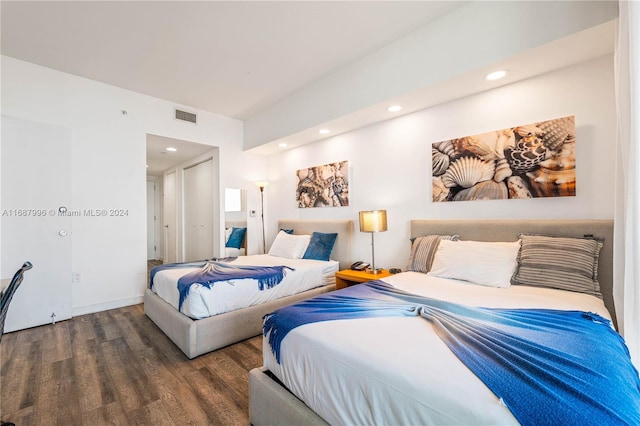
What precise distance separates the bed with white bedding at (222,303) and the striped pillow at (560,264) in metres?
2.05

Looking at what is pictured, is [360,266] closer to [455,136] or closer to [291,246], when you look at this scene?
[291,246]

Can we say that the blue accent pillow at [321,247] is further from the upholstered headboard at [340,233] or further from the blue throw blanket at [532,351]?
the blue throw blanket at [532,351]

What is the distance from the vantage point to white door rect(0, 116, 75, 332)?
296cm

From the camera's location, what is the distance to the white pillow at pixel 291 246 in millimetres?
3971

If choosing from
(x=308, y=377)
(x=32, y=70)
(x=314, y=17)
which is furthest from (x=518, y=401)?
(x=32, y=70)

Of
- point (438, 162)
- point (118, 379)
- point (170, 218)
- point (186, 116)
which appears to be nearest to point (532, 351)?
point (438, 162)

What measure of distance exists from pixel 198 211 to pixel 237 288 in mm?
3326

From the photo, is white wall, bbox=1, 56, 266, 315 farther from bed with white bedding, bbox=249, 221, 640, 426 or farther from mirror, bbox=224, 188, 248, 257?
bed with white bedding, bbox=249, 221, 640, 426

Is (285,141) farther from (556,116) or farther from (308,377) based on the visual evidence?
(308,377)

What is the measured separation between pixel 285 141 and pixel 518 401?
160 inches

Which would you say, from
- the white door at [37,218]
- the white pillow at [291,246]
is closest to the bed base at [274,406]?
the white pillow at [291,246]

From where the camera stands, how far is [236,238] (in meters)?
4.80

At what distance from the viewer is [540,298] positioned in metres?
1.79

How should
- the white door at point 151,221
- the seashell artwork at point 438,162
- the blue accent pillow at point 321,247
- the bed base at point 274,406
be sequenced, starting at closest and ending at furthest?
the bed base at point 274,406
the seashell artwork at point 438,162
the blue accent pillow at point 321,247
the white door at point 151,221
